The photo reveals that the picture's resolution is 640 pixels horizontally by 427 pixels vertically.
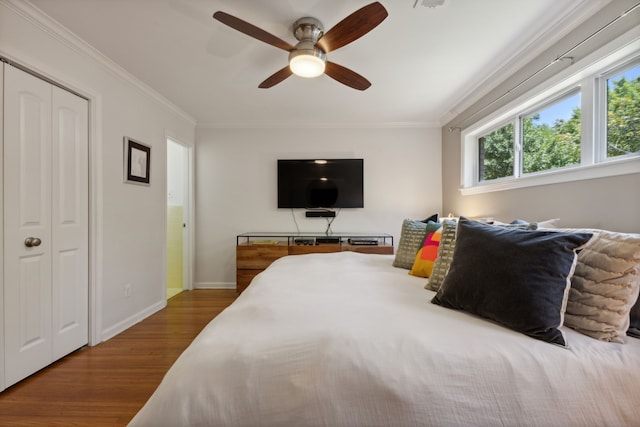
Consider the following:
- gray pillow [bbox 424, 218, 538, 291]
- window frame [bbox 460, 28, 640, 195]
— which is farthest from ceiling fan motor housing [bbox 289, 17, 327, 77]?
window frame [bbox 460, 28, 640, 195]

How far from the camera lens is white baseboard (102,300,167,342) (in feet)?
7.61

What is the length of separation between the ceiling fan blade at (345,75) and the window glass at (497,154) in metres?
1.52

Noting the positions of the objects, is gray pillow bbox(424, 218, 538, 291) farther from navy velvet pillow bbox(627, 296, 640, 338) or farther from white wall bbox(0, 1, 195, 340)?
white wall bbox(0, 1, 195, 340)

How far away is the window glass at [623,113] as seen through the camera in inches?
57.4

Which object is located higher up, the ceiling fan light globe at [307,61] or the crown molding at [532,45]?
the crown molding at [532,45]

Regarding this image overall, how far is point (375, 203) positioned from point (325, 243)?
37.0 inches

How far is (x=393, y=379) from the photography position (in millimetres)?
716

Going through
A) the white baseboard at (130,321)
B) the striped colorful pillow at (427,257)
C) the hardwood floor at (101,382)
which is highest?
the striped colorful pillow at (427,257)

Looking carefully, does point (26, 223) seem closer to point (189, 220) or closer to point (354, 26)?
point (189, 220)

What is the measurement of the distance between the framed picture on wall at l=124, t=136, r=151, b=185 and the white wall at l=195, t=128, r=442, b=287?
3.22 ft

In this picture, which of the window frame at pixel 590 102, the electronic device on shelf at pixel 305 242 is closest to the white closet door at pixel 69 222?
the electronic device on shelf at pixel 305 242

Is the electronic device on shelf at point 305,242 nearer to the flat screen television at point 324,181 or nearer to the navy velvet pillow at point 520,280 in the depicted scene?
the flat screen television at point 324,181

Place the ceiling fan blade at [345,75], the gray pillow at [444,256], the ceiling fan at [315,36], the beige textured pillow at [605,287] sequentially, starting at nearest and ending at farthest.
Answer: the beige textured pillow at [605,287] → the gray pillow at [444,256] → the ceiling fan at [315,36] → the ceiling fan blade at [345,75]

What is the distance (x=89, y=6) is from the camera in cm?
167
